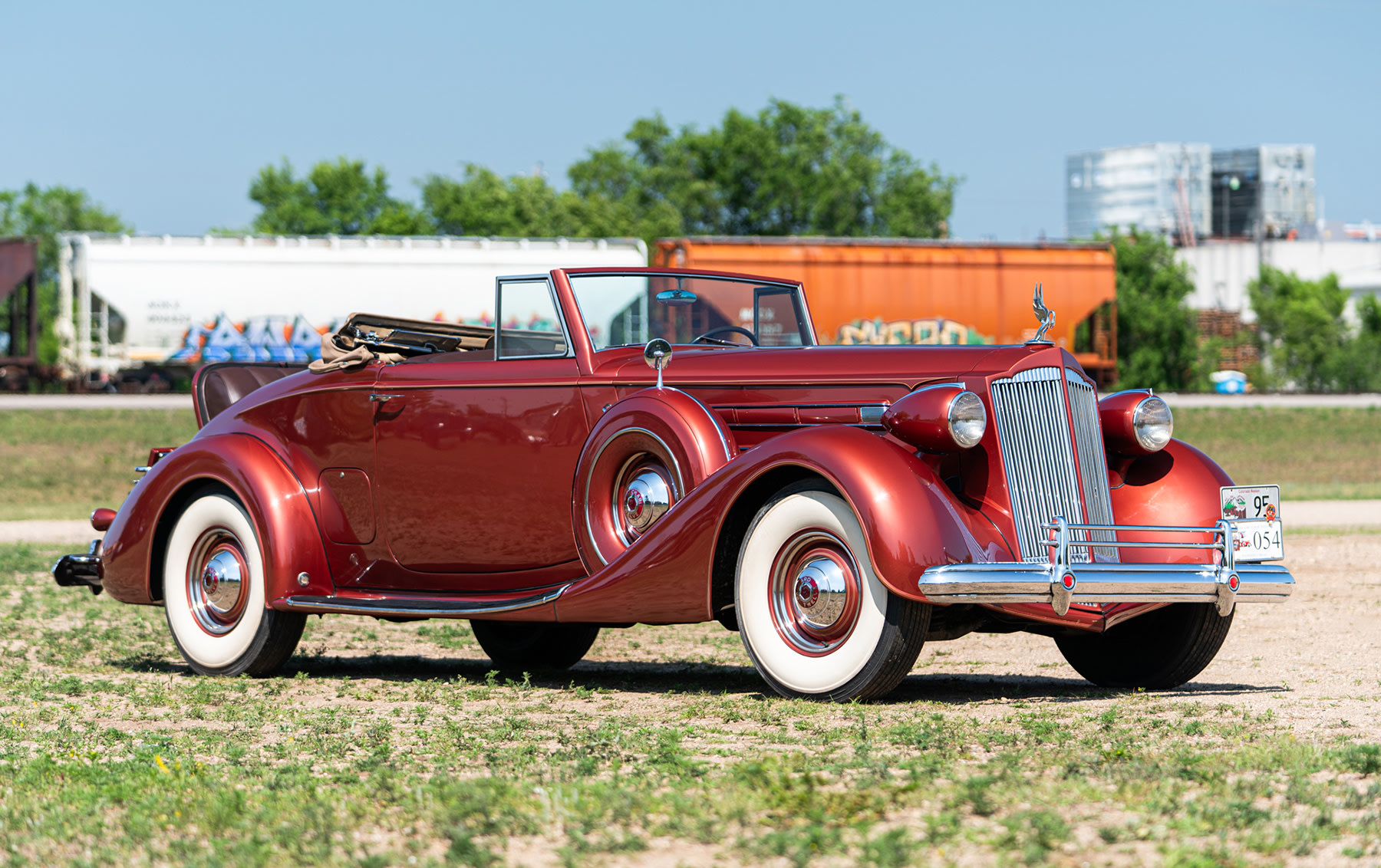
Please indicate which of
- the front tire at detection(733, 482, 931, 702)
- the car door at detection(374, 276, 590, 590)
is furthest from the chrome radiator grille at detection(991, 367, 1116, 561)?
the car door at detection(374, 276, 590, 590)

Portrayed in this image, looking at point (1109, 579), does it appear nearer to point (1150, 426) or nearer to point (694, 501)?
point (1150, 426)

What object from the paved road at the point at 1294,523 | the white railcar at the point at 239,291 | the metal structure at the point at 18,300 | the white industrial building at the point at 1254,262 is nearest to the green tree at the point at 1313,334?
the white industrial building at the point at 1254,262

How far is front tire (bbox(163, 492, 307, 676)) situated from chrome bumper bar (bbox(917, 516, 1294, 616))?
12.1ft

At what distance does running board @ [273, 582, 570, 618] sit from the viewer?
22.3ft

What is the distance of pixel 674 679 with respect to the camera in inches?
298

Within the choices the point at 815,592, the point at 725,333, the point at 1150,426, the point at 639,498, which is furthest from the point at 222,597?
the point at 1150,426

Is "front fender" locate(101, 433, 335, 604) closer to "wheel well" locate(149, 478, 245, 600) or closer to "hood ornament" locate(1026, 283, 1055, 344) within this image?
"wheel well" locate(149, 478, 245, 600)

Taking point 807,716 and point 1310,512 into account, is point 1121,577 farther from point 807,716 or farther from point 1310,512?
point 1310,512

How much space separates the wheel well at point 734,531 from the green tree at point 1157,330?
46101 mm

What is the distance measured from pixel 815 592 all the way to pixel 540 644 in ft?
8.93

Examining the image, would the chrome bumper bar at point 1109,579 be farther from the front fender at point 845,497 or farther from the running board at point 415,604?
the running board at point 415,604

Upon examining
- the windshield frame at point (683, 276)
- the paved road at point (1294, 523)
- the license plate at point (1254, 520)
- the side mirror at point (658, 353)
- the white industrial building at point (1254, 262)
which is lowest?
the paved road at point (1294, 523)

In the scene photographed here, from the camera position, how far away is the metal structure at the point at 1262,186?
386ft

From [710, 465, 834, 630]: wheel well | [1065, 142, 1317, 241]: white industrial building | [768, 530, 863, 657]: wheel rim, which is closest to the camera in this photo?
[768, 530, 863, 657]: wheel rim
